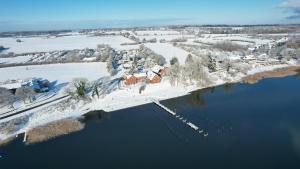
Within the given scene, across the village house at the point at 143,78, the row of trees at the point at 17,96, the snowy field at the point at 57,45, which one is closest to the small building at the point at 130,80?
the village house at the point at 143,78

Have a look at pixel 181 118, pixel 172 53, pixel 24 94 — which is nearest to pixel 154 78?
pixel 181 118

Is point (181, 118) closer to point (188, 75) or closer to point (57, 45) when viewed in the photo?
point (188, 75)

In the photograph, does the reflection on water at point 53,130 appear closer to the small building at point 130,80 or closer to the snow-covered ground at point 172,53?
the small building at point 130,80

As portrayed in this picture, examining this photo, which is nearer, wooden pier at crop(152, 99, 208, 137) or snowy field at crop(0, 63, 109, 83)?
wooden pier at crop(152, 99, 208, 137)

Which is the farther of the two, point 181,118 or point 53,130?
point 181,118

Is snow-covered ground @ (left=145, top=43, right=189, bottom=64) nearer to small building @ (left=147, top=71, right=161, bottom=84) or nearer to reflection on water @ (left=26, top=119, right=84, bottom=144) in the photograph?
small building @ (left=147, top=71, right=161, bottom=84)

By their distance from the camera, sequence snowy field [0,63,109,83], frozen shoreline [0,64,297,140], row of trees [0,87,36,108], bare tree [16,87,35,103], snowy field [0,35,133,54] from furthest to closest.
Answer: snowy field [0,35,133,54] < snowy field [0,63,109,83] < bare tree [16,87,35,103] < row of trees [0,87,36,108] < frozen shoreline [0,64,297,140]

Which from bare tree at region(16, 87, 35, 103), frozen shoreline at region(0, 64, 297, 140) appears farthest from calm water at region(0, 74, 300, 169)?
bare tree at region(16, 87, 35, 103)
